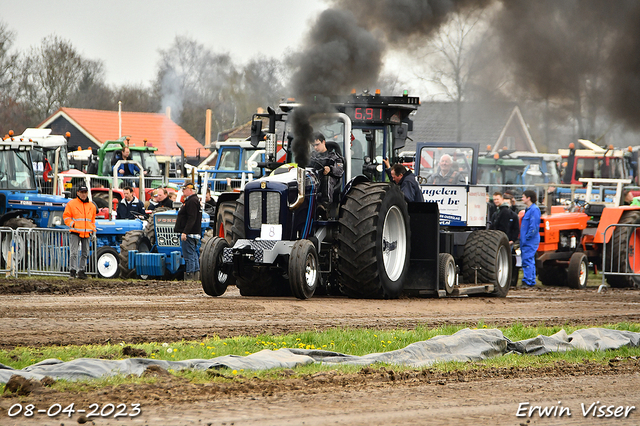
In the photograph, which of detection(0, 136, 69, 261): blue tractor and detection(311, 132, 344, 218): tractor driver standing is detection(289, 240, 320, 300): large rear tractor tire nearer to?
detection(311, 132, 344, 218): tractor driver standing

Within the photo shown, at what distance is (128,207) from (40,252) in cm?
363

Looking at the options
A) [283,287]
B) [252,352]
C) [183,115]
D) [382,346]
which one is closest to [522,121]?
[283,287]

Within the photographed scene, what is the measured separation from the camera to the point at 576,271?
17.6 metres

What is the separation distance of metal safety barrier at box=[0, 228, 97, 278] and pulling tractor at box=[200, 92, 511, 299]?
591 cm

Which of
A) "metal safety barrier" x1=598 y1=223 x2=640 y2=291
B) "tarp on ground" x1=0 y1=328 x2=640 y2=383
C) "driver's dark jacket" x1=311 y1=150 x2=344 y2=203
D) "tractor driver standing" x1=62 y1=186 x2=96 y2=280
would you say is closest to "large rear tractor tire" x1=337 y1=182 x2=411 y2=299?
"driver's dark jacket" x1=311 y1=150 x2=344 y2=203

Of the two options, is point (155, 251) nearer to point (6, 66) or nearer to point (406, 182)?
point (406, 182)

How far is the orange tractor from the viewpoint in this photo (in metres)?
17.6

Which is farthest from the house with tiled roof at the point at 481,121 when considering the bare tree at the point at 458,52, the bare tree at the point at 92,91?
the bare tree at the point at 92,91

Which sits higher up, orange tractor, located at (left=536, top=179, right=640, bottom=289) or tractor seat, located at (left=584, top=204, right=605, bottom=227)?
tractor seat, located at (left=584, top=204, right=605, bottom=227)

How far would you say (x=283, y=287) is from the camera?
480 inches

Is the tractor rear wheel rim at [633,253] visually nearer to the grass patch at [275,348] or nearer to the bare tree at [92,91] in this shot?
the grass patch at [275,348]

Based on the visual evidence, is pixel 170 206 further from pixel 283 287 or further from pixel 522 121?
pixel 522 121

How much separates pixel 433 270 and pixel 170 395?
791 cm

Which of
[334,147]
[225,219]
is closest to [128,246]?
[225,219]
